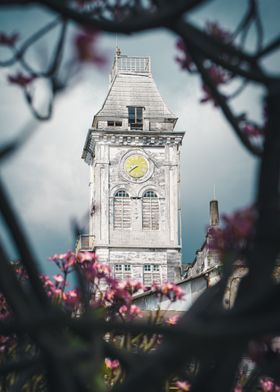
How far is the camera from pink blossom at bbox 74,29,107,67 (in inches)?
83.5

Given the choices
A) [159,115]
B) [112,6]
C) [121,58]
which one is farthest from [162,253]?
[112,6]

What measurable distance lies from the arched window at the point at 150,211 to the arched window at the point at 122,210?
0.88 meters

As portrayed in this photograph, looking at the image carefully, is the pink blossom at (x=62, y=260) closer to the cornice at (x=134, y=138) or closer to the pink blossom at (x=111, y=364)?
the pink blossom at (x=111, y=364)

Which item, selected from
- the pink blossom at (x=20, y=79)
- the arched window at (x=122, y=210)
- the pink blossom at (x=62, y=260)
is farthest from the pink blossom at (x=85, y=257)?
the arched window at (x=122, y=210)

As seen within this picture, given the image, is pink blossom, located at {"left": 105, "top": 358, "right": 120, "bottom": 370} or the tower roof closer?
pink blossom, located at {"left": 105, "top": 358, "right": 120, "bottom": 370}

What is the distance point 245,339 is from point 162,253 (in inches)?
1659

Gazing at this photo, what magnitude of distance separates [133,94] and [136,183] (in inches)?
221

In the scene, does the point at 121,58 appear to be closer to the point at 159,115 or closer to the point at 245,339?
the point at 159,115

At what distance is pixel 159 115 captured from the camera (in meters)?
45.5

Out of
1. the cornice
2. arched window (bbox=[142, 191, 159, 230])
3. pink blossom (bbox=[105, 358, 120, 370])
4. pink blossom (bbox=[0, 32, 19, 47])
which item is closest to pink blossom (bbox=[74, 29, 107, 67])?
pink blossom (bbox=[0, 32, 19, 47])

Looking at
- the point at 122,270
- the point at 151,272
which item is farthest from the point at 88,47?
the point at 151,272

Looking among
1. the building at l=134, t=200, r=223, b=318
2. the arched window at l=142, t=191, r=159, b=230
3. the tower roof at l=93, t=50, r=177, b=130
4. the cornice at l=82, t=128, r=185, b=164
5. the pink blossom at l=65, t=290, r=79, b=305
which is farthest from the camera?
the tower roof at l=93, t=50, r=177, b=130

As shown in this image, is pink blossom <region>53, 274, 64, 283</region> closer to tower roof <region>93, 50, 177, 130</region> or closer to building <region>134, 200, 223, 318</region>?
building <region>134, 200, 223, 318</region>

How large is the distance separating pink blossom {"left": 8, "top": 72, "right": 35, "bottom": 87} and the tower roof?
42.7m
